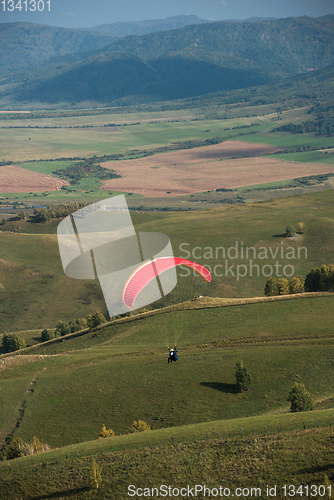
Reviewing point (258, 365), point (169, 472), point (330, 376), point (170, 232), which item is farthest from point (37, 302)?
point (169, 472)

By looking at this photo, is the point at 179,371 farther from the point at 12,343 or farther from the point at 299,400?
the point at 12,343

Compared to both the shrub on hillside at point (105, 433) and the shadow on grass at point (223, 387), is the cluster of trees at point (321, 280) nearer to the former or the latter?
the shadow on grass at point (223, 387)

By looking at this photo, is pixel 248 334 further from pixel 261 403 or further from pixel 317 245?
pixel 317 245

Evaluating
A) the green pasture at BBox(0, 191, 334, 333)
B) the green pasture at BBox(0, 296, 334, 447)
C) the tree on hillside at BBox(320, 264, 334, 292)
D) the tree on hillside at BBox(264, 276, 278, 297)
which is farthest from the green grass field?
the tree on hillside at BBox(264, 276, 278, 297)

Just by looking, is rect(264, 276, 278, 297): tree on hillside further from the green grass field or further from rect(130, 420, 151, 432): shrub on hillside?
rect(130, 420, 151, 432): shrub on hillside

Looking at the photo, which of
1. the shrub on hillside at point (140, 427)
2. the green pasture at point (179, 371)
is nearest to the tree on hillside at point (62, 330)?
the green pasture at point (179, 371)

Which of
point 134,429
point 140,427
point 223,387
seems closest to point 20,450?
point 134,429
